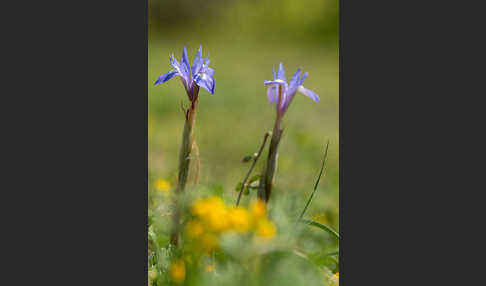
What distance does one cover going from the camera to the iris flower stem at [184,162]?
1.77m

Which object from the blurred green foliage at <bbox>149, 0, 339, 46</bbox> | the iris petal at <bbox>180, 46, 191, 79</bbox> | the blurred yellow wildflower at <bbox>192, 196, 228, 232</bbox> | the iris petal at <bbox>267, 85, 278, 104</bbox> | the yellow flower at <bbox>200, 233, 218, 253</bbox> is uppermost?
the blurred green foliage at <bbox>149, 0, 339, 46</bbox>

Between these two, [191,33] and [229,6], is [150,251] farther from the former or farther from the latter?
[191,33]

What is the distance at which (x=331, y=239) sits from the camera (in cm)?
239

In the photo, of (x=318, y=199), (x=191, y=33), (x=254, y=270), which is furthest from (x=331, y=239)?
(x=191, y=33)

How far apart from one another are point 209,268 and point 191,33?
3.02 m

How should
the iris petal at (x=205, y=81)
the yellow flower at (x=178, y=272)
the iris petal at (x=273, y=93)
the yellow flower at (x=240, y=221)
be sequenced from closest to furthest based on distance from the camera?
1. the yellow flower at (x=240, y=221)
2. the yellow flower at (x=178, y=272)
3. the iris petal at (x=205, y=81)
4. the iris petal at (x=273, y=93)

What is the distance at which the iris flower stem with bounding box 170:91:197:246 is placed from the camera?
69.7 inches

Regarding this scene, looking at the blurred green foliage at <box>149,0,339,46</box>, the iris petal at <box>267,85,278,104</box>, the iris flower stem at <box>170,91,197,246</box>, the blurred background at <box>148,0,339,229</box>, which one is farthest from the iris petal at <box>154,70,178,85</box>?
the blurred green foliage at <box>149,0,339,46</box>

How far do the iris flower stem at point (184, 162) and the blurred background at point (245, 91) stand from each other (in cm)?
73

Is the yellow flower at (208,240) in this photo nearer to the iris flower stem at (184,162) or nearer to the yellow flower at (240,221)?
the yellow flower at (240,221)

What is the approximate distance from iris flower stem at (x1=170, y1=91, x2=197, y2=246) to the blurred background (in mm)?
728

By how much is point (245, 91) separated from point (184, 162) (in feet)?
10.1

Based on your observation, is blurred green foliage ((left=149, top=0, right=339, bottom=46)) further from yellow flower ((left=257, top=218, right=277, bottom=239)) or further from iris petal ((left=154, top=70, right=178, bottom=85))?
yellow flower ((left=257, top=218, right=277, bottom=239))

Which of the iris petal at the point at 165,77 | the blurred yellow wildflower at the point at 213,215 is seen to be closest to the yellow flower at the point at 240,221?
the blurred yellow wildflower at the point at 213,215
